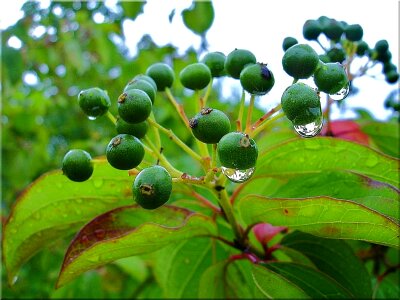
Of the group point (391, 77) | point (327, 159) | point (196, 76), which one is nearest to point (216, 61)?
point (196, 76)

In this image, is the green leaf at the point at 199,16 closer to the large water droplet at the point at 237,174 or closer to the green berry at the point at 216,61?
the green berry at the point at 216,61

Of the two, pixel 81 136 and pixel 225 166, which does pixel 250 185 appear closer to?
pixel 225 166

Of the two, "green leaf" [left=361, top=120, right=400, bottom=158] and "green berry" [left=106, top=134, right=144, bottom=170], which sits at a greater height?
"green berry" [left=106, top=134, right=144, bottom=170]

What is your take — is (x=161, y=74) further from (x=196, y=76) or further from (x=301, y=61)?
(x=301, y=61)

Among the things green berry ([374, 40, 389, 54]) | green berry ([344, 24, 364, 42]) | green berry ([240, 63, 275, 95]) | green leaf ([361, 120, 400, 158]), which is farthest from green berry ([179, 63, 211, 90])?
green leaf ([361, 120, 400, 158])

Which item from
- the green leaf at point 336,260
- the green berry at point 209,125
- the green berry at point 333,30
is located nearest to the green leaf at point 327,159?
the green leaf at point 336,260

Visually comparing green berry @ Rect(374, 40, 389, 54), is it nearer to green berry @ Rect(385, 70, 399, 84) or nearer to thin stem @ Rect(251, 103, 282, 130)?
green berry @ Rect(385, 70, 399, 84)
